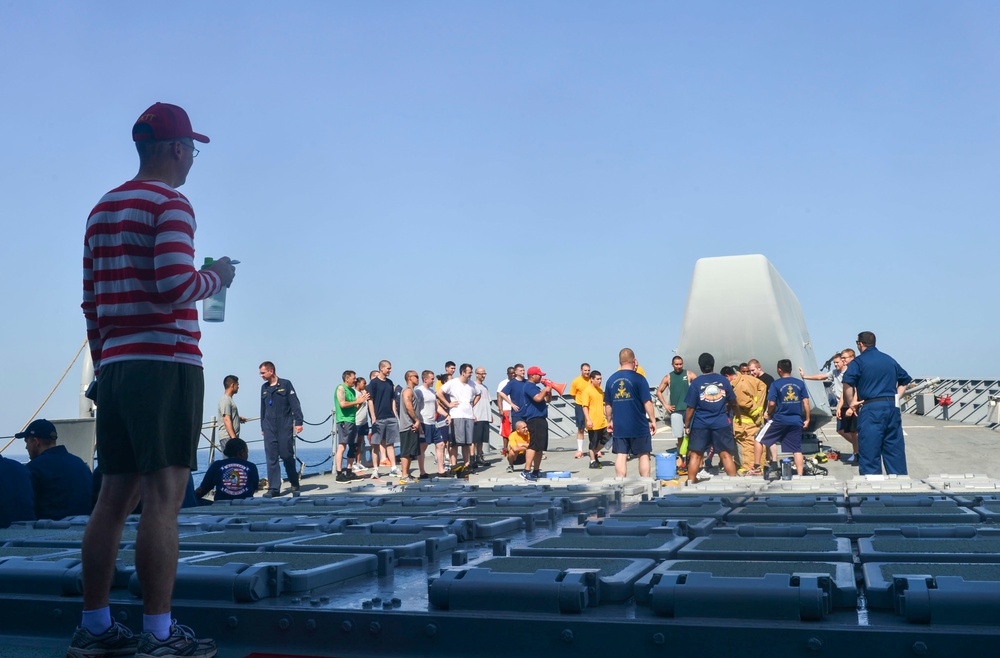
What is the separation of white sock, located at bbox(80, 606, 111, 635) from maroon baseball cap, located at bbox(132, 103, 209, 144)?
1521mm

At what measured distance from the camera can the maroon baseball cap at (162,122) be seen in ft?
9.79

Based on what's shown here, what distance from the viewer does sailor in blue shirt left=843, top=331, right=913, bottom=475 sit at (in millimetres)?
9172

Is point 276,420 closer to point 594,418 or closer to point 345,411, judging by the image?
point 345,411

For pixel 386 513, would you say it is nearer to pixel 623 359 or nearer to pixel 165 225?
pixel 165 225

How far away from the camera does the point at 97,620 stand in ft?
8.86

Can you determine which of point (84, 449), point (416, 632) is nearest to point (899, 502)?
point (416, 632)

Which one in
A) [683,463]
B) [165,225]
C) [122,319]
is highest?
[165,225]

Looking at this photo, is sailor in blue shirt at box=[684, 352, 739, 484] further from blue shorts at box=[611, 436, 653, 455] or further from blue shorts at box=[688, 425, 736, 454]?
blue shorts at box=[611, 436, 653, 455]

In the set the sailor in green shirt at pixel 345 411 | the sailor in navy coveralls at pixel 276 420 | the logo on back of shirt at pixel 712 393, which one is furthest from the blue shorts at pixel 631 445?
the sailor in green shirt at pixel 345 411

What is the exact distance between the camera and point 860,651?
7.53 feet

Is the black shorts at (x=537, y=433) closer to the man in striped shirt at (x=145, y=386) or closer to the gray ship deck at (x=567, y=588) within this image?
the gray ship deck at (x=567, y=588)

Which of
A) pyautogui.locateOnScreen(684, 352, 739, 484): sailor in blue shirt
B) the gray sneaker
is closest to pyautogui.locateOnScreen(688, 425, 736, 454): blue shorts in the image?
pyautogui.locateOnScreen(684, 352, 739, 484): sailor in blue shirt

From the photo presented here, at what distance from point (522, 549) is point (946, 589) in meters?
1.67

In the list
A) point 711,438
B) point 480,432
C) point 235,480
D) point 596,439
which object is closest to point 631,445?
point 711,438
